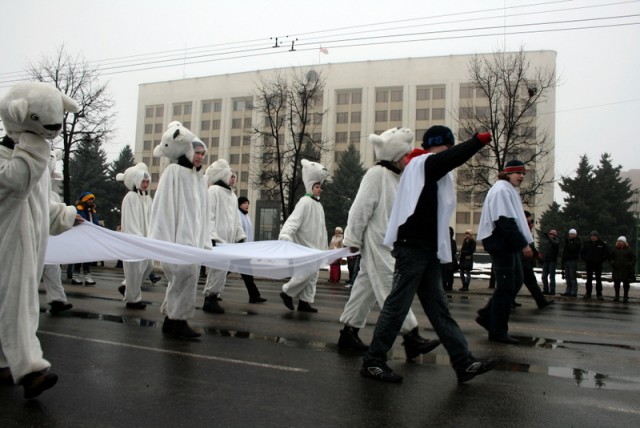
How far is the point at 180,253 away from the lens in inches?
274

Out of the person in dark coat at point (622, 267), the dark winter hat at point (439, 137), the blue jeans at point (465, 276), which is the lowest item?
the blue jeans at point (465, 276)

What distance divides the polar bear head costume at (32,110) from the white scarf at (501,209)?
5198 mm

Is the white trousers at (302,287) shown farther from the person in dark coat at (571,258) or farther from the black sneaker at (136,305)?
the person in dark coat at (571,258)

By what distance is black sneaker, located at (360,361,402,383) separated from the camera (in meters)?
5.12

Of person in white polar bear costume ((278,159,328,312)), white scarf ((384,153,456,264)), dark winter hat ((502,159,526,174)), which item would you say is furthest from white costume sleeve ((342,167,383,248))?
person in white polar bear costume ((278,159,328,312))

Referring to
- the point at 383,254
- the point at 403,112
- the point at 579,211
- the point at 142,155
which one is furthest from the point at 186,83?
the point at 383,254

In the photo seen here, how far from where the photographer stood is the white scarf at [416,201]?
5.15 m

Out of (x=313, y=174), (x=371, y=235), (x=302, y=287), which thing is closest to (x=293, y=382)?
(x=371, y=235)

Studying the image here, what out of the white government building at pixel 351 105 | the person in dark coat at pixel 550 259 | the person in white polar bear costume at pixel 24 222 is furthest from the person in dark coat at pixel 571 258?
the white government building at pixel 351 105

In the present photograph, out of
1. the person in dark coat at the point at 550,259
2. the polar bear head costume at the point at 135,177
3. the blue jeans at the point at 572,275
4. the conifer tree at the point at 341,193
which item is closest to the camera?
the polar bear head costume at the point at 135,177

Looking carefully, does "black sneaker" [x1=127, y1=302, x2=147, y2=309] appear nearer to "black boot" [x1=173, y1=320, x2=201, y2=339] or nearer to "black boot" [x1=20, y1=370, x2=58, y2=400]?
"black boot" [x1=173, y1=320, x2=201, y2=339]

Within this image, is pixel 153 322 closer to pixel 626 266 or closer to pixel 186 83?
pixel 626 266

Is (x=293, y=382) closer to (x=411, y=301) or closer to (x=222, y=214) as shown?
(x=411, y=301)

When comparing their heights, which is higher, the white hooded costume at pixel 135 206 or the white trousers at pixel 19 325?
the white hooded costume at pixel 135 206
